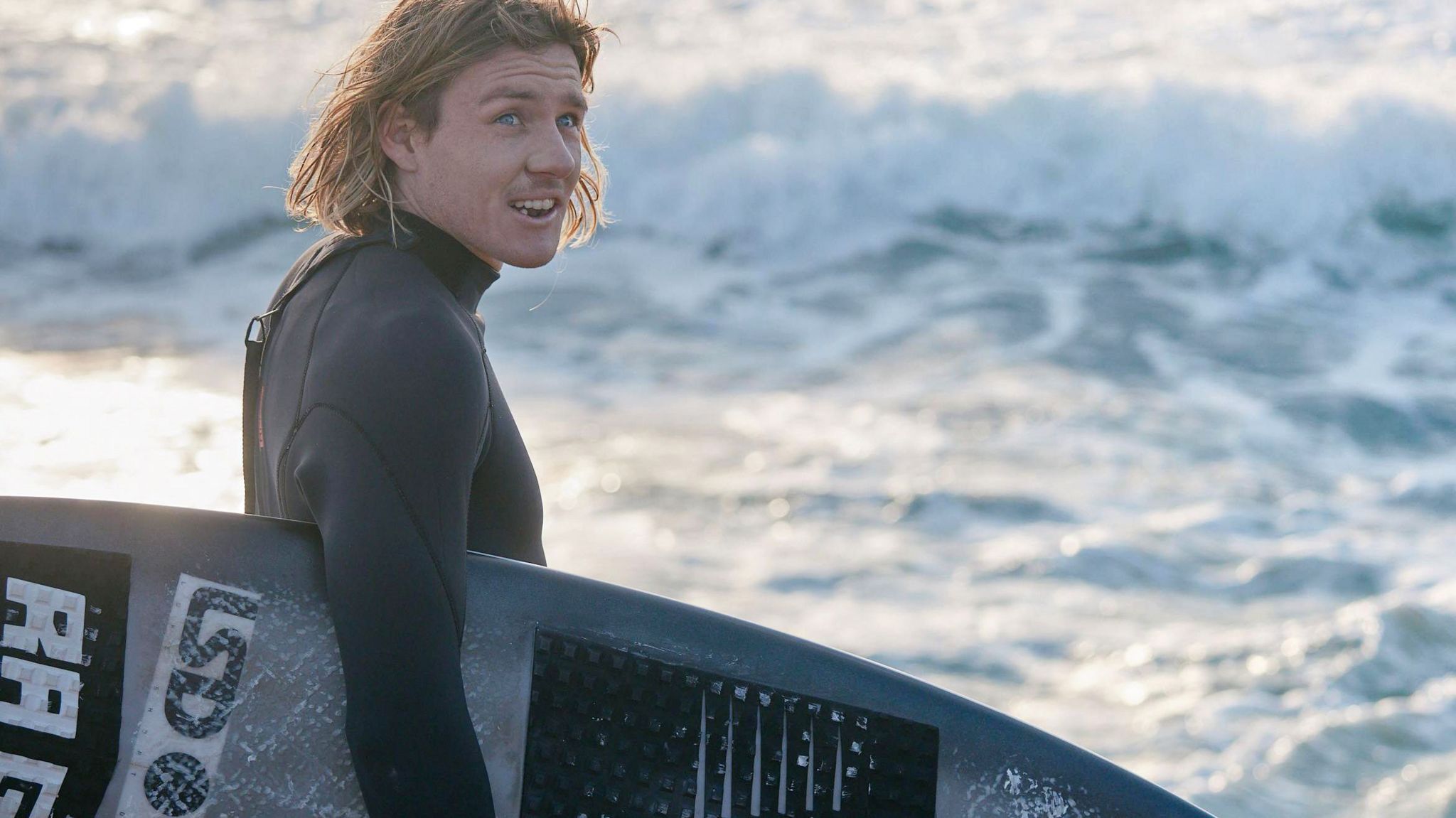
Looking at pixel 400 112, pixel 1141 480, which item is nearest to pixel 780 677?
pixel 400 112

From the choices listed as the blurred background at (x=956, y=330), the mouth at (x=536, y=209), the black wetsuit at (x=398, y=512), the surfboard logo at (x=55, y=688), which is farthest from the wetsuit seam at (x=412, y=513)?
the blurred background at (x=956, y=330)

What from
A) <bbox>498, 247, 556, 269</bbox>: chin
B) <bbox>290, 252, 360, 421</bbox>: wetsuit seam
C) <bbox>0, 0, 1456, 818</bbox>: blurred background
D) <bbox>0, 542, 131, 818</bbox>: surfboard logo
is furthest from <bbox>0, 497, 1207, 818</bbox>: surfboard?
<bbox>0, 0, 1456, 818</bbox>: blurred background

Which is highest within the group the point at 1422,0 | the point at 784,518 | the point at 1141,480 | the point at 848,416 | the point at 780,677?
the point at 1422,0

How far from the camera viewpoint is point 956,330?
804 centimetres

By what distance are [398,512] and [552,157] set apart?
47 centimetres

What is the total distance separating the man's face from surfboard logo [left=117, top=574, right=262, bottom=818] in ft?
1.57

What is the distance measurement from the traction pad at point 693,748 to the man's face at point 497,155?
1.61 ft

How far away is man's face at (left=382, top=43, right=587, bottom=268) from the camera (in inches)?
60.2

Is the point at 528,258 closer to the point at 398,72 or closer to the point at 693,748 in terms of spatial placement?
the point at 398,72

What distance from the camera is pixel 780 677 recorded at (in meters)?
1.84

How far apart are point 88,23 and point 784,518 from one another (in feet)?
28.3

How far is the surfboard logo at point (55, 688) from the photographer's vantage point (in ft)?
5.08

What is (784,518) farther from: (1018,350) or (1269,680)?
(1018,350)

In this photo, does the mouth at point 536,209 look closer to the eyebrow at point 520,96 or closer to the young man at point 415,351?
the young man at point 415,351
